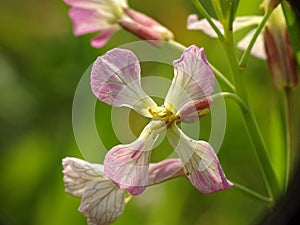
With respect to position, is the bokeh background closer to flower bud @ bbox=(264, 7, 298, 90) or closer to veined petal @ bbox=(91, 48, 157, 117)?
flower bud @ bbox=(264, 7, 298, 90)

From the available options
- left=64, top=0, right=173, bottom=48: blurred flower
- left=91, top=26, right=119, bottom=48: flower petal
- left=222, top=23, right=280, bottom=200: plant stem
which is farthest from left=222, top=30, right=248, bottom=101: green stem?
left=91, top=26, right=119, bottom=48: flower petal

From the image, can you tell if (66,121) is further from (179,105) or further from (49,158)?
(179,105)

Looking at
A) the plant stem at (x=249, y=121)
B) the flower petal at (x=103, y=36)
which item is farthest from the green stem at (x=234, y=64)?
the flower petal at (x=103, y=36)

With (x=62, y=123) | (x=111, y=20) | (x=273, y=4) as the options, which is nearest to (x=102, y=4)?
(x=111, y=20)

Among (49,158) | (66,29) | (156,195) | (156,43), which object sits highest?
(156,43)

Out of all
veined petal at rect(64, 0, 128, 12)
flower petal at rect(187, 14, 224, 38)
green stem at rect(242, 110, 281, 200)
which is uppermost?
veined petal at rect(64, 0, 128, 12)

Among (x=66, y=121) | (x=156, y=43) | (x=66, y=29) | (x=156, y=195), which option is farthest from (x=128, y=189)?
(x=66, y=29)
